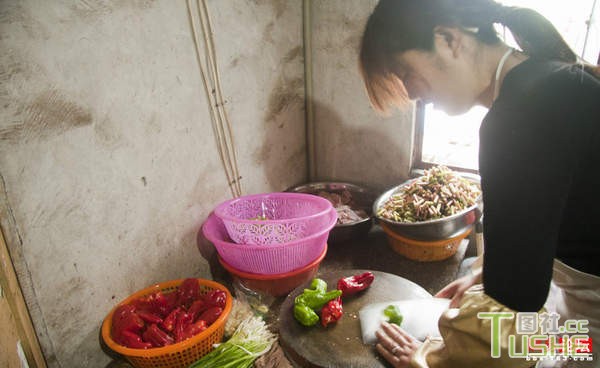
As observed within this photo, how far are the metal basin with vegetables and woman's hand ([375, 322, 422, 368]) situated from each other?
3.20 ft

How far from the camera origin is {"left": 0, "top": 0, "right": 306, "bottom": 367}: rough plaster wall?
5.84 feet

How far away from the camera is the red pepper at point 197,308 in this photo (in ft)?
7.29

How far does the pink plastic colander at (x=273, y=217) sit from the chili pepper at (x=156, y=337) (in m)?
0.76

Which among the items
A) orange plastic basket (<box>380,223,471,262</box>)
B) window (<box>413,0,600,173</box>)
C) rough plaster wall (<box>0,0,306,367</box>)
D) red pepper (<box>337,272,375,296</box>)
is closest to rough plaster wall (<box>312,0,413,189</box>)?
window (<box>413,0,600,173</box>)

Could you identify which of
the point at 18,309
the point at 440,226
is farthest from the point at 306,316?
the point at 18,309

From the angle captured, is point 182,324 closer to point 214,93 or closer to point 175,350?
point 175,350

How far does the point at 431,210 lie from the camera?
2.83 m

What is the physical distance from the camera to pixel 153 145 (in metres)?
2.40

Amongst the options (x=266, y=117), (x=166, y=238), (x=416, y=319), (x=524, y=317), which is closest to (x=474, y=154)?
(x=266, y=117)

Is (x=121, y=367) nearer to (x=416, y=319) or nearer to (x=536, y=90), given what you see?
(x=416, y=319)

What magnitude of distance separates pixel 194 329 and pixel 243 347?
11.4 inches

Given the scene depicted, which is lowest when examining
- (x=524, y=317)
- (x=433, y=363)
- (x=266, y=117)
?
(x=433, y=363)

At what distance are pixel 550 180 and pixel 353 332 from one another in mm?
1389

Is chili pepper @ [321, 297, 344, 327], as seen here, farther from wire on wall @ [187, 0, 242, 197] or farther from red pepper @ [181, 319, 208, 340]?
wire on wall @ [187, 0, 242, 197]
